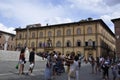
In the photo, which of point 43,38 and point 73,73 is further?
point 43,38

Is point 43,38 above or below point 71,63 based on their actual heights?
above

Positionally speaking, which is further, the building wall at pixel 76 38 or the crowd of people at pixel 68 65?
the building wall at pixel 76 38

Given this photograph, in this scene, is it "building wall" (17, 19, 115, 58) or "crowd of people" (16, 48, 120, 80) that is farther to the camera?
"building wall" (17, 19, 115, 58)

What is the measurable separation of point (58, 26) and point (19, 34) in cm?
1652

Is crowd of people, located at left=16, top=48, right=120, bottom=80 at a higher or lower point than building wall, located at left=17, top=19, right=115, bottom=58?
lower

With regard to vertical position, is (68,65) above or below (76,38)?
below

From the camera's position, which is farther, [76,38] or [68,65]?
[76,38]

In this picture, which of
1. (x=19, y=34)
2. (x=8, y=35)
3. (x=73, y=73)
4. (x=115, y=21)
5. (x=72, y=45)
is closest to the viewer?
(x=73, y=73)

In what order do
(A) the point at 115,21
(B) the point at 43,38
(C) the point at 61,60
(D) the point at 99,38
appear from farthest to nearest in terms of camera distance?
(B) the point at 43,38
(D) the point at 99,38
(A) the point at 115,21
(C) the point at 61,60

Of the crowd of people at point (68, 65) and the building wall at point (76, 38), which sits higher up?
the building wall at point (76, 38)

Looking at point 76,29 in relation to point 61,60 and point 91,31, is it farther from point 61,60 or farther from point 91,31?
point 61,60

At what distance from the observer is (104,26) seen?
5928 cm

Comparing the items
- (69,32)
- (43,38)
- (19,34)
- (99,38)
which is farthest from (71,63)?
(19,34)

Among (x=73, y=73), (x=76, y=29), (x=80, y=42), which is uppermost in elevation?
(x=76, y=29)
